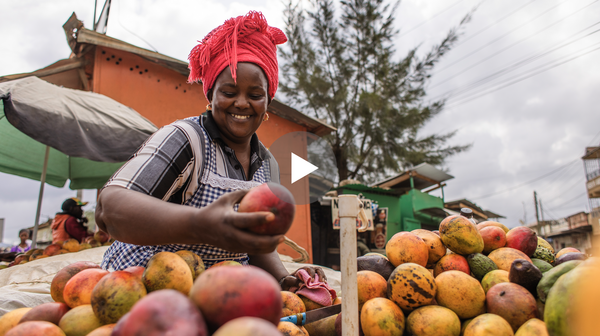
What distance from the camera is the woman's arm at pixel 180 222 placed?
917 mm

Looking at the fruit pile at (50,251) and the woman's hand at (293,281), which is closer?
the woman's hand at (293,281)

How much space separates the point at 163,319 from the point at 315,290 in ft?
3.65

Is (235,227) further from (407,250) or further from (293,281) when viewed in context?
(407,250)

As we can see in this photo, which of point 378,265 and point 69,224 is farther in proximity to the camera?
point 69,224

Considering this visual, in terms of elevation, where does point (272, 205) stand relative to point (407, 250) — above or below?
above

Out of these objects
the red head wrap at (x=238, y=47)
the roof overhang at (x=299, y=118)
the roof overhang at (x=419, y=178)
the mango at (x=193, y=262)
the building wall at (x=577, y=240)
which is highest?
the roof overhang at (x=299, y=118)

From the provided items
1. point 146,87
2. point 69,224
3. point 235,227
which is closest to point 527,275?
point 235,227

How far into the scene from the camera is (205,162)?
68.0 inches

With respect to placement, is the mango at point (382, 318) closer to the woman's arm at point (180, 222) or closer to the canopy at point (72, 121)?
the woman's arm at point (180, 222)

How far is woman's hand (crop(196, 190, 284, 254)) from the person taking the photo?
0.89 meters

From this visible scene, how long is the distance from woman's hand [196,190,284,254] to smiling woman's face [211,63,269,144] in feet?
2.81

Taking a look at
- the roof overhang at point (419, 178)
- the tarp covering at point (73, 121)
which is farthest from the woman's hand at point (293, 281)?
the roof overhang at point (419, 178)

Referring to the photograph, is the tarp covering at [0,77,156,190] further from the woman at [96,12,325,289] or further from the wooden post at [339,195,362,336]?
the wooden post at [339,195,362,336]

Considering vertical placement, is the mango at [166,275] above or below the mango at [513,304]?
above
